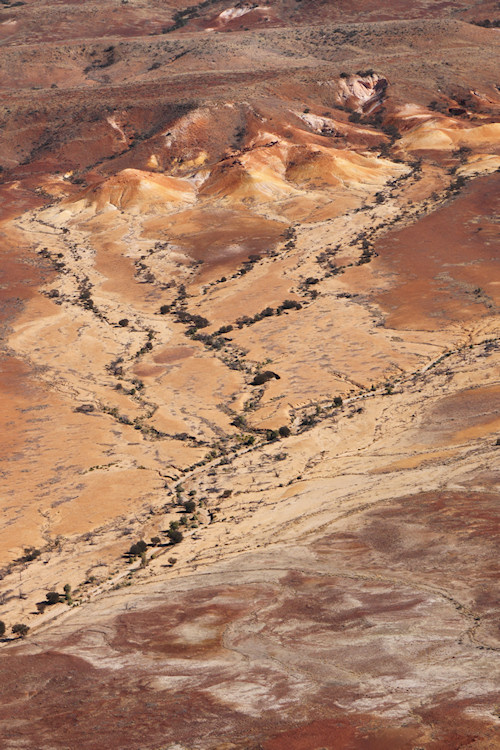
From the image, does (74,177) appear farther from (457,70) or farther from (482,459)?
(482,459)

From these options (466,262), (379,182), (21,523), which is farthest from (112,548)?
(379,182)

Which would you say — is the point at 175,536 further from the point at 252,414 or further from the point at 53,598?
the point at 252,414

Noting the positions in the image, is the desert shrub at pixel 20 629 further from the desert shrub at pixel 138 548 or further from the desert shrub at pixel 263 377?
the desert shrub at pixel 263 377

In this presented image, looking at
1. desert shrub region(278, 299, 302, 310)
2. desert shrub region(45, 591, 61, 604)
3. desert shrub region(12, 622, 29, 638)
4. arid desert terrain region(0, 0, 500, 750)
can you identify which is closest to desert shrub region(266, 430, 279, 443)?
arid desert terrain region(0, 0, 500, 750)

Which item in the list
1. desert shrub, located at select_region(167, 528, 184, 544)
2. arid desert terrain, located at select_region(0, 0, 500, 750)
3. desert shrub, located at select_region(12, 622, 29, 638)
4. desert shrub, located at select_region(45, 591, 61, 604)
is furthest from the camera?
desert shrub, located at select_region(167, 528, 184, 544)

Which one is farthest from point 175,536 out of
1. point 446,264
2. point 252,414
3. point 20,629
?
point 446,264

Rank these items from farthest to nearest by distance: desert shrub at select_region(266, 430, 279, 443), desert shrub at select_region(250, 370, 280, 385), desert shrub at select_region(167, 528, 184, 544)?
desert shrub at select_region(250, 370, 280, 385) → desert shrub at select_region(266, 430, 279, 443) → desert shrub at select_region(167, 528, 184, 544)

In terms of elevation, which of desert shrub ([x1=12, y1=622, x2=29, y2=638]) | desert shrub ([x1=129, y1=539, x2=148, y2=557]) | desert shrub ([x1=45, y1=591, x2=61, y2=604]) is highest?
desert shrub ([x1=12, y1=622, x2=29, y2=638])

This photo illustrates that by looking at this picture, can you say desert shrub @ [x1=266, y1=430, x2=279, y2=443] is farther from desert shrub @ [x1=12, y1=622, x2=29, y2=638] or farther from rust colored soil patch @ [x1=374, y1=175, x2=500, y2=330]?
desert shrub @ [x1=12, y1=622, x2=29, y2=638]

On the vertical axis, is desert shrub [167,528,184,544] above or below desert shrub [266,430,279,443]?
above
